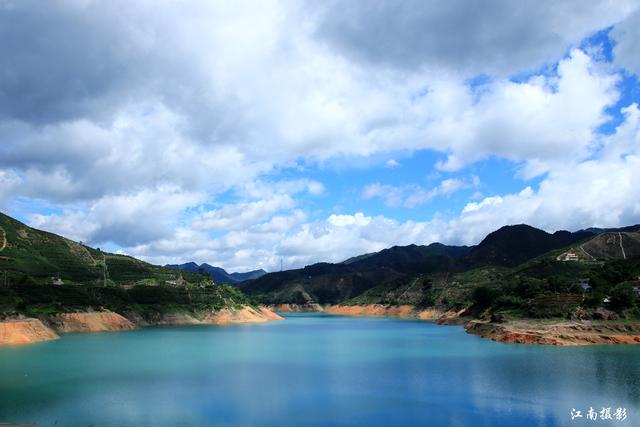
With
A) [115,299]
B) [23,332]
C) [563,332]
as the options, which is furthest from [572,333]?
[115,299]

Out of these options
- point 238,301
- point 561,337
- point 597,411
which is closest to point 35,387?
point 597,411

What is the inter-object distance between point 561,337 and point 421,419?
166ft

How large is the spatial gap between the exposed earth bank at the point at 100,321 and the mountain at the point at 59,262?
43.0 ft

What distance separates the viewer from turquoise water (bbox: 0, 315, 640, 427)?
28.2 m

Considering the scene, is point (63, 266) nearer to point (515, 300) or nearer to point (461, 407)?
point (515, 300)

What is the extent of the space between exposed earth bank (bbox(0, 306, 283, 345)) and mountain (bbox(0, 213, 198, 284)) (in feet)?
43.0

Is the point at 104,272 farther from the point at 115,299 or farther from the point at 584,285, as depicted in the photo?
the point at 584,285

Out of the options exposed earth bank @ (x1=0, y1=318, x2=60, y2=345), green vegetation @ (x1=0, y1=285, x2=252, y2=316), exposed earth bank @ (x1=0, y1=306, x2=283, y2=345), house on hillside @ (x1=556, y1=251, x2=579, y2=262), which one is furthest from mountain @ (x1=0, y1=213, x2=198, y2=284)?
house on hillside @ (x1=556, y1=251, x2=579, y2=262)

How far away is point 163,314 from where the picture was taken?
391 feet

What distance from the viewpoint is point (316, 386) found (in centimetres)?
3788

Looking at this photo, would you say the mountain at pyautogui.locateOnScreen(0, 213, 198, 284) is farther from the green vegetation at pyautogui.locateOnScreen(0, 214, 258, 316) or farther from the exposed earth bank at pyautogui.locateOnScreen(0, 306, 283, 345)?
the exposed earth bank at pyautogui.locateOnScreen(0, 306, 283, 345)

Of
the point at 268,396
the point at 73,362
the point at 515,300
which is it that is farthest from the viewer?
the point at 515,300

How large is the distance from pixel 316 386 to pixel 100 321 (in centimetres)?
7497

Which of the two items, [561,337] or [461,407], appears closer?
[461,407]
